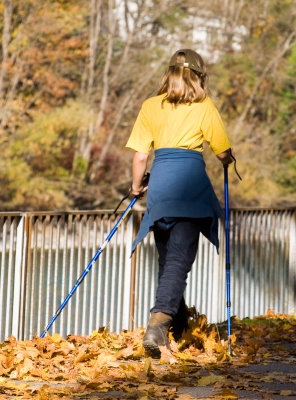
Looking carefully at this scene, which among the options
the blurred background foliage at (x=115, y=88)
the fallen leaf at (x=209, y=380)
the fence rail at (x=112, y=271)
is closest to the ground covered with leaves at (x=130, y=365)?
the fallen leaf at (x=209, y=380)

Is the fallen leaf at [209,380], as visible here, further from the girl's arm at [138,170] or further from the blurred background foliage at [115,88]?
the blurred background foliage at [115,88]

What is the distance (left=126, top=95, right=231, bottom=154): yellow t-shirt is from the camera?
5.89 meters

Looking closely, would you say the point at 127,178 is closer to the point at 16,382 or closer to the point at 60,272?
the point at 60,272

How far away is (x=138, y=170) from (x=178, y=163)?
30cm

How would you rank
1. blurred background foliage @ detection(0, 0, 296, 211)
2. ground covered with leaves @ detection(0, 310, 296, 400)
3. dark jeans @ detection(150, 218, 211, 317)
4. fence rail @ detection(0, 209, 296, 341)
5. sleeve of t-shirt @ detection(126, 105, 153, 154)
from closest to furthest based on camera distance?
ground covered with leaves @ detection(0, 310, 296, 400)
dark jeans @ detection(150, 218, 211, 317)
sleeve of t-shirt @ detection(126, 105, 153, 154)
fence rail @ detection(0, 209, 296, 341)
blurred background foliage @ detection(0, 0, 296, 211)

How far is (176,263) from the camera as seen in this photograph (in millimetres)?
5930

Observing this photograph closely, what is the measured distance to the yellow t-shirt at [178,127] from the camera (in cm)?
589

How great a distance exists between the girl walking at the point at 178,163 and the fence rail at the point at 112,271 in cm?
95

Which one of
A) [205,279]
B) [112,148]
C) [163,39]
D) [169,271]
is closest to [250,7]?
[163,39]

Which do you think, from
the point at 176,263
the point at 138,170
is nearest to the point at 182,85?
the point at 138,170

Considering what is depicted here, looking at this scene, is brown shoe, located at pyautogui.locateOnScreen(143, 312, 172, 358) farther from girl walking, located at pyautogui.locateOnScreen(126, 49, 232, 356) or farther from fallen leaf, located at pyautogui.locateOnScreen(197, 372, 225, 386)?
fallen leaf, located at pyautogui.locateOnScreen(197, 372, 225, 386)

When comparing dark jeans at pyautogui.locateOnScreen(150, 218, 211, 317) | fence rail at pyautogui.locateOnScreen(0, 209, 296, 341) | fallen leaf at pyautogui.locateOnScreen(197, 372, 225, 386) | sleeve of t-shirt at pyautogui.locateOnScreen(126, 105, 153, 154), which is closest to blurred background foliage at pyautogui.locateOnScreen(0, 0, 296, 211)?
fence rail at pyautogui.locateOnScreen(0, 209, 296, 341)

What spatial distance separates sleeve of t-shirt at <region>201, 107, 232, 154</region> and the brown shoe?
1125mm

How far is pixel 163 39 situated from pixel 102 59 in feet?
6.96
